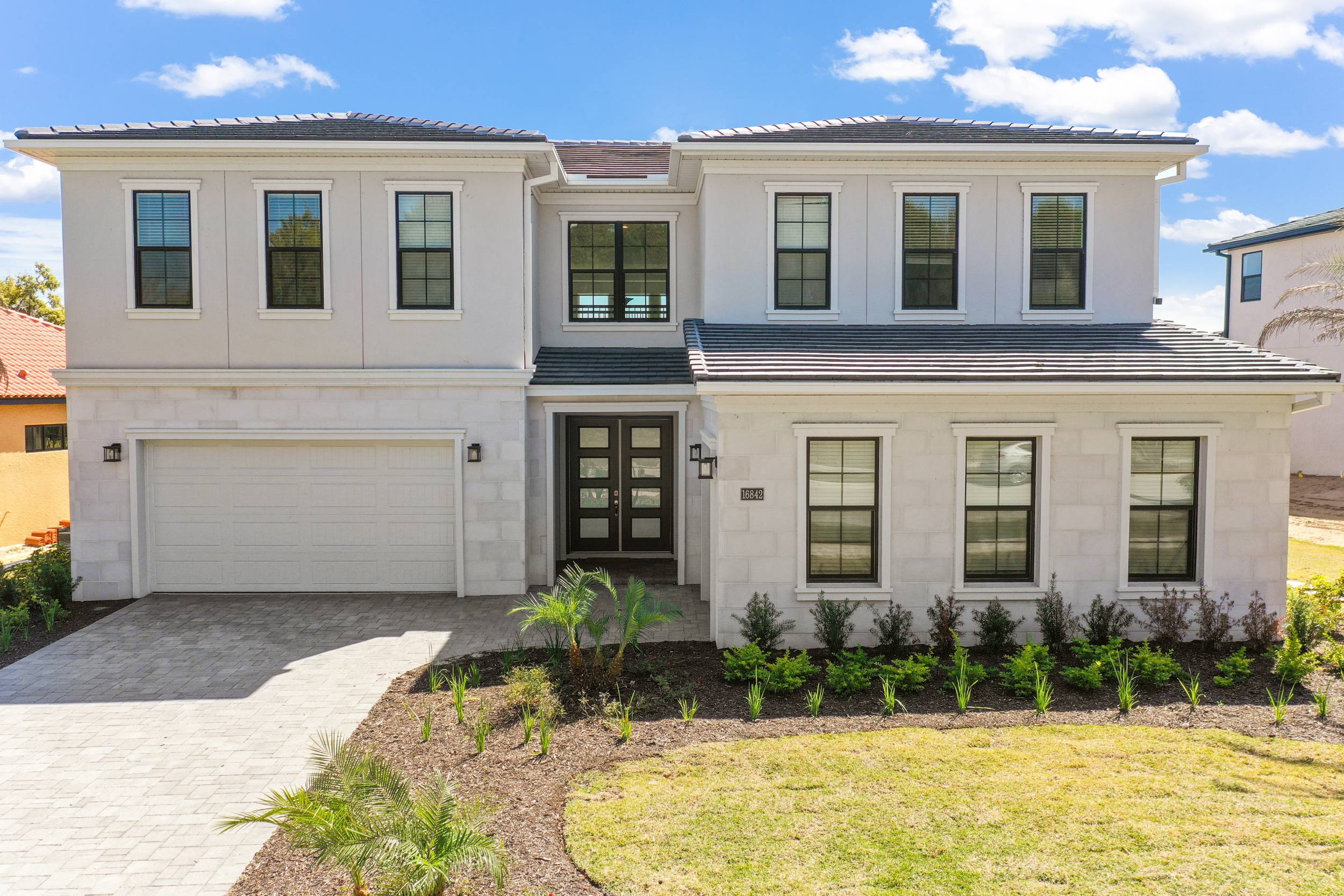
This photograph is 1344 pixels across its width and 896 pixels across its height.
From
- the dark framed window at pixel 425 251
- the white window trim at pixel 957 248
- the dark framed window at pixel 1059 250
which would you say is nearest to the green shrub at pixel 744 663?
the white window trim at pixel 957 248

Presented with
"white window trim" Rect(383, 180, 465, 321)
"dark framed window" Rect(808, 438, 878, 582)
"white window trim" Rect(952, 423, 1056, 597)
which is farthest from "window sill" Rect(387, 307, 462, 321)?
"white window trim" Rect(952, 423, 1056, 597)

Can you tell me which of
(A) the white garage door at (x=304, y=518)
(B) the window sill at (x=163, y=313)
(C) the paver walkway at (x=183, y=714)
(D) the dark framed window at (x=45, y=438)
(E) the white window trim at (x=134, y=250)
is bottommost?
(C) the paver walkway at (x=183, y=714)

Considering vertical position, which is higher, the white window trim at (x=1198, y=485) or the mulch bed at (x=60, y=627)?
the white window trim at (x=1198, y=485)

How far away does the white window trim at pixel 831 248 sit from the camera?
41.7 feet

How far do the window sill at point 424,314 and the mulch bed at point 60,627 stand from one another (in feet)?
18.9

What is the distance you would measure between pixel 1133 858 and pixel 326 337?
11605 mm

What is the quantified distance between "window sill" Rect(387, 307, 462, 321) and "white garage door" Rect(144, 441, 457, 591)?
73.6 inches

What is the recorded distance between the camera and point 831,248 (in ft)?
42.1

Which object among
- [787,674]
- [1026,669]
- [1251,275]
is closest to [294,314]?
[787,674]

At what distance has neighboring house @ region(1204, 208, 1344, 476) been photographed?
88.8 feet

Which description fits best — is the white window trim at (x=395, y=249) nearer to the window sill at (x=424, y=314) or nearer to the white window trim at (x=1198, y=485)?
the window sill at (x=424, y=314)

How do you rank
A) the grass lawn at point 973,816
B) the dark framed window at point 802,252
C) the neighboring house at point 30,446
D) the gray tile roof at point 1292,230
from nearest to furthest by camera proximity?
the grass lawn at point 973,816
the dark framed window at point 802,252
the neighboring house at point 30,446
the gray tile roof at point 1292,230

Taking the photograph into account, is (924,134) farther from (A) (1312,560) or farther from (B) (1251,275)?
(B) (1251,275)

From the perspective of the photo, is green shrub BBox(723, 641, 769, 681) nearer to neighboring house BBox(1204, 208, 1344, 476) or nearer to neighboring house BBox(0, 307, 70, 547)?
neighboring house BBox(0, 307, 70, 547)
